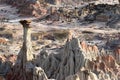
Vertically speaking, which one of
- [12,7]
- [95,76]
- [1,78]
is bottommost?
[12,7]

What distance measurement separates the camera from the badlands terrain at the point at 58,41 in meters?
34.7

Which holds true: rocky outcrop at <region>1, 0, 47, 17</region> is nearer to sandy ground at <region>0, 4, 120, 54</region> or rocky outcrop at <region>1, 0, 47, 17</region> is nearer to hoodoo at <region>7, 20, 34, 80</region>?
sandy ground at <region>0, 4, 120, 54</region>

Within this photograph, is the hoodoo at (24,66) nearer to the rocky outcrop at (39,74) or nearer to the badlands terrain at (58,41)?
the badlands terrain at (58,41)

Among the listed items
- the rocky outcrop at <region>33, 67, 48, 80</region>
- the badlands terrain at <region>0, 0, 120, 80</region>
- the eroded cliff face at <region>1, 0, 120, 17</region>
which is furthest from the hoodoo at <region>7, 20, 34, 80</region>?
the eroded cliff face at <region>1, 0, 120, 17</region>

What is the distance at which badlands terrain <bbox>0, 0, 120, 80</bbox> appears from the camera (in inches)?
1366

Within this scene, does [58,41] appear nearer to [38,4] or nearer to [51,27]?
[51,27]

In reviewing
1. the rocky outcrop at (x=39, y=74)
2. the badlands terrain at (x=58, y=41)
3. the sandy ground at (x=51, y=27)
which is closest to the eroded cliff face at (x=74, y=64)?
the badlands terrain at (x=58, y=41)

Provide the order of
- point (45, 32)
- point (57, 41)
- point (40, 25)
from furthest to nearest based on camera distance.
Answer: point (40, 25), point (45, 32), point (57, 41)

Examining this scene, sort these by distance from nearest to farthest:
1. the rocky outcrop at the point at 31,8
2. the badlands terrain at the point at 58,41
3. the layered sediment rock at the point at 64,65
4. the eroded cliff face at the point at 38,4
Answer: the layered sediment rock at the point at 64,65
the badlands terrain at the point at 58,41
the rocky outcrop at the point at 31,8
the eroded cliff face at the point at 38,4

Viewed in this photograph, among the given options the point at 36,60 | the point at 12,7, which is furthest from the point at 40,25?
the point at 36,60

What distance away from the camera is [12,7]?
113 metres

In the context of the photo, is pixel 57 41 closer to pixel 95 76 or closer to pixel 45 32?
pixel 45 32

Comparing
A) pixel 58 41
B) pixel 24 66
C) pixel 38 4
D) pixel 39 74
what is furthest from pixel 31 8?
pixel 39 74

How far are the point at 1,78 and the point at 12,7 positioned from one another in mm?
76726
